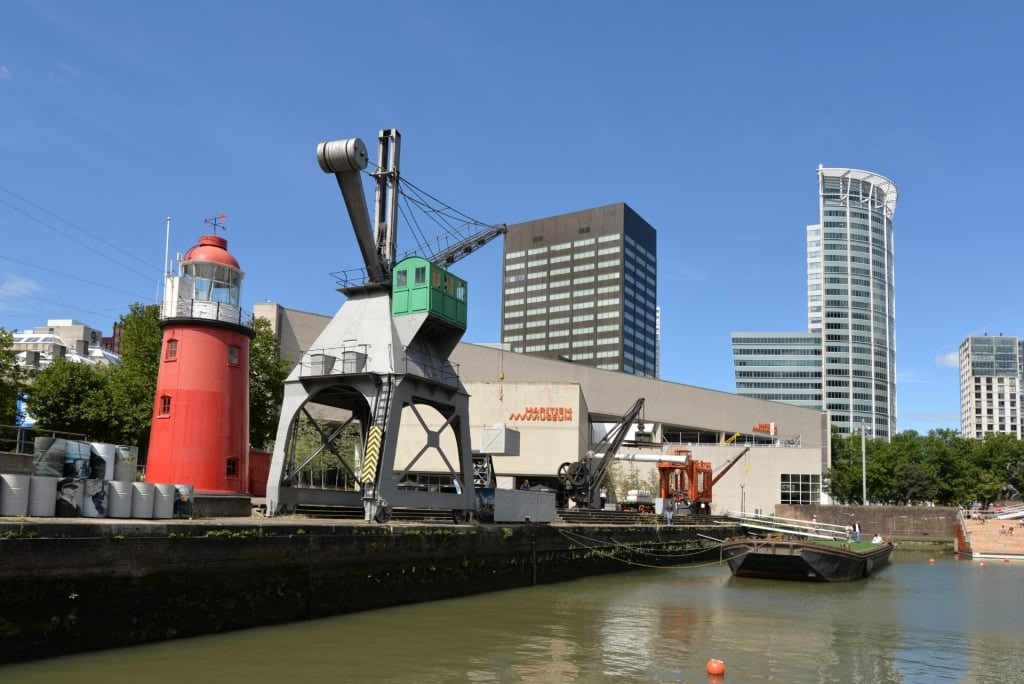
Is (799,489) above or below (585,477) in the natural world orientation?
below

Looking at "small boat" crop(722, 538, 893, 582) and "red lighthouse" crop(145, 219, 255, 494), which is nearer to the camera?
"red lighthouse" crop(145, 219, 255, 494)

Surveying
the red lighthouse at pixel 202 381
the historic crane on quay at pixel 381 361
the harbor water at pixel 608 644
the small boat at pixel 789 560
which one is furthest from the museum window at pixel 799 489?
the red lighthouse at pixel 202 381

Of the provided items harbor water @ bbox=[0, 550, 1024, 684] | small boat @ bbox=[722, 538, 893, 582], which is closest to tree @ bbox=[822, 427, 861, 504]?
small boat @ bbox=[722, 538, 893, 582]

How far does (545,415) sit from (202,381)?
4398 cm

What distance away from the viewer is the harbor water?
1669 centimetres

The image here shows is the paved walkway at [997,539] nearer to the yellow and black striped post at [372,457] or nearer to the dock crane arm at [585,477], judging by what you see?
the dock crane arm at [585,477]

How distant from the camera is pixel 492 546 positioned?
1261 inches

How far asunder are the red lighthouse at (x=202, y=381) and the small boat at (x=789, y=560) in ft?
72.5

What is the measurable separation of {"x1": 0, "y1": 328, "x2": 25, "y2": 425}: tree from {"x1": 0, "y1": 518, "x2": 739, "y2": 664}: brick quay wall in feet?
83.9

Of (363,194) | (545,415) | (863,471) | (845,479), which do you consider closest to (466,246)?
(363,194)

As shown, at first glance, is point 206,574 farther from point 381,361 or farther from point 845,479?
point 845,479

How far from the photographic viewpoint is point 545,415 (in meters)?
72.2

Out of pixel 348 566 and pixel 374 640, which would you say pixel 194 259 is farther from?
pixel 374 640

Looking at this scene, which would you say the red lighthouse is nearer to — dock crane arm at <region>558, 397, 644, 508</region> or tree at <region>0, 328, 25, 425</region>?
tree at <region>0, 328, 25, 425</region>
